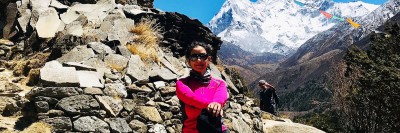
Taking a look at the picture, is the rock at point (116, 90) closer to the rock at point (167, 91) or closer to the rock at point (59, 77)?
the rock at point (59, 77)

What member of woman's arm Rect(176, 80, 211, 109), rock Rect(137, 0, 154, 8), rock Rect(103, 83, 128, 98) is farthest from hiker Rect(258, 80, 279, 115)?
woman's arm Rect(176, 80, 211, 109)

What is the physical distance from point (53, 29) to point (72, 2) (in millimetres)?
2342

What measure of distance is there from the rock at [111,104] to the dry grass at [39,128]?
1.08 metres

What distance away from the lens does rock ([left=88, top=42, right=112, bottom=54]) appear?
33.1ft

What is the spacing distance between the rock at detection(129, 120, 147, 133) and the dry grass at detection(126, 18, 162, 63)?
2379 mm

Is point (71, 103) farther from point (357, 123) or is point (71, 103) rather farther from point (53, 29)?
point (357, 123)

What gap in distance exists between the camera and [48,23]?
1190 centimetres

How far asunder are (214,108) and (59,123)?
182 inches

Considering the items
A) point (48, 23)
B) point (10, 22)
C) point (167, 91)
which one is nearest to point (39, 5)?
point (10, 22)

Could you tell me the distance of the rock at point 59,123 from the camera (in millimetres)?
7551

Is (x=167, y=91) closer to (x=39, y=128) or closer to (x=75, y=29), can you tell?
(x=39, y=128)

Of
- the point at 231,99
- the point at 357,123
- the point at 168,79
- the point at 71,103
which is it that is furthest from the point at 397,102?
the point at 71,103

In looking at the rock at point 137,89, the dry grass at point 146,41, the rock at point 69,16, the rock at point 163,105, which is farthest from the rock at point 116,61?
the rock at point 69,16

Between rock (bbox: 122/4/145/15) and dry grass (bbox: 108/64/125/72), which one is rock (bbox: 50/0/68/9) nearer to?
rock (bbox: 122/4/145/15)
